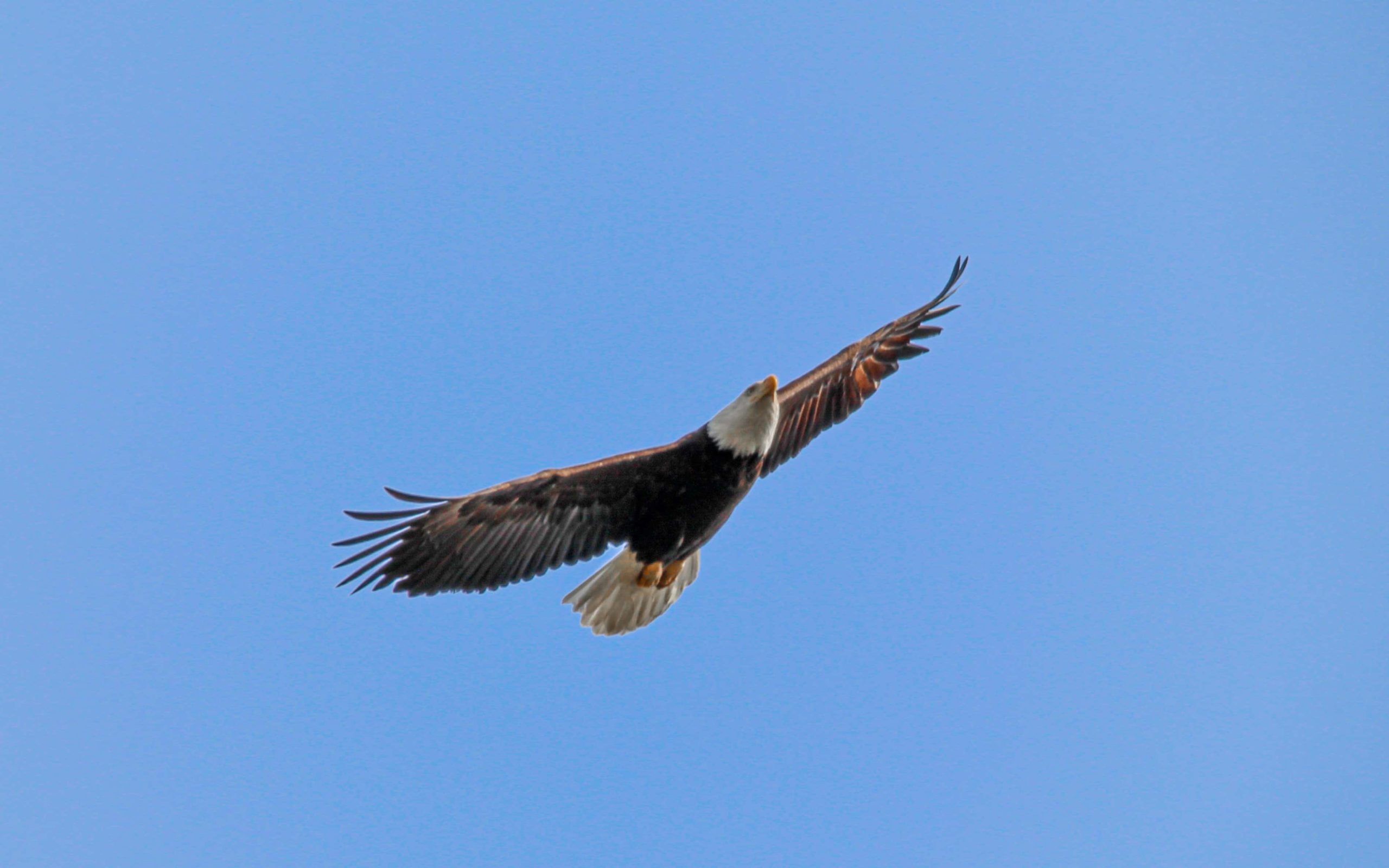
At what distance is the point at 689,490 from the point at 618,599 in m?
1.23

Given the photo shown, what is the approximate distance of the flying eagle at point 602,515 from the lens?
8.14m

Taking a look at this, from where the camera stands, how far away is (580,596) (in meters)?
9.38

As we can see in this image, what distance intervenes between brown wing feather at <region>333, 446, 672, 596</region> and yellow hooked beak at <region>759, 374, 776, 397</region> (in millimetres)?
698

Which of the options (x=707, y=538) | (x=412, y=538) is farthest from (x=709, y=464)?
(x=412, y=538)

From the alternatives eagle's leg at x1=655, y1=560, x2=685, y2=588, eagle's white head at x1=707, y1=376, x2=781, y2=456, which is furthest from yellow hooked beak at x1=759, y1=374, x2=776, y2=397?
eagle's leg at x1=655, y1=560, x2=685, y2=588

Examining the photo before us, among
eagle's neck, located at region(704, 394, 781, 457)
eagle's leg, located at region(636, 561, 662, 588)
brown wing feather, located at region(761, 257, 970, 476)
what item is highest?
brown wing feather, located at region(761, 257, 970, 476)

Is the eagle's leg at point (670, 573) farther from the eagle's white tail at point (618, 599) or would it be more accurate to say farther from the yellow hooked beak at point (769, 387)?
the yellow hooked beak at point (769, 387)

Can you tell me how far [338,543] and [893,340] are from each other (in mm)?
4079

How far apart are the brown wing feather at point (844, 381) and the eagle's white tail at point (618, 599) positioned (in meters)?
1.06

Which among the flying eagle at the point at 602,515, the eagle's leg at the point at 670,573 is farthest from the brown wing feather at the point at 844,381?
the eagle's leg at the point at 670,573

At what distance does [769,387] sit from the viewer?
8.58 m

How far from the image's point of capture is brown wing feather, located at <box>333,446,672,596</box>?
26.5 ft

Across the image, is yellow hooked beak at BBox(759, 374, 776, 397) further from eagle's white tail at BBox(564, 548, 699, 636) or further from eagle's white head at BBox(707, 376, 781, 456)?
eagle's white tail at BBox(564, 548, 699, 636)

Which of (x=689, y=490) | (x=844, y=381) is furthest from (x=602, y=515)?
(x=844, y=381)
